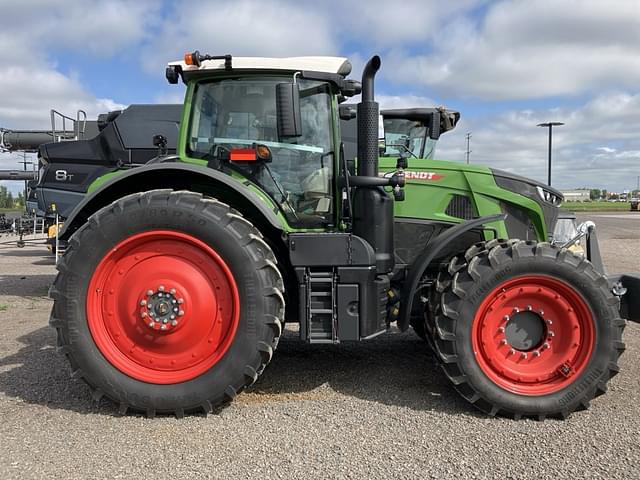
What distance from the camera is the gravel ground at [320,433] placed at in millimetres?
2893

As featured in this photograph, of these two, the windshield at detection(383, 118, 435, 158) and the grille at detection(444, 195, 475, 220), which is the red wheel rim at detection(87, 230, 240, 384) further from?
the windshield at detection(383, 118, 435, 158)

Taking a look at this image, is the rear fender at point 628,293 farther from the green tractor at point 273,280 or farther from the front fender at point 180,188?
the front fender at point 180,188

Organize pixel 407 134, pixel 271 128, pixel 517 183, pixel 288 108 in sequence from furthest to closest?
pixel 407 134
pixel 517 183
pixel 271 128
pixel 288 108

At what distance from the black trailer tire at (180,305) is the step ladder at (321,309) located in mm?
238

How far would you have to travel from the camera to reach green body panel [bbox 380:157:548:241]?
14.0ft

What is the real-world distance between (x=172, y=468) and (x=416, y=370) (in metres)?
2.33

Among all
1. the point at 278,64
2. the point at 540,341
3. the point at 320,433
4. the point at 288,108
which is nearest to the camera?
the point at 320,433

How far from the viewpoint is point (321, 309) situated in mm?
3689

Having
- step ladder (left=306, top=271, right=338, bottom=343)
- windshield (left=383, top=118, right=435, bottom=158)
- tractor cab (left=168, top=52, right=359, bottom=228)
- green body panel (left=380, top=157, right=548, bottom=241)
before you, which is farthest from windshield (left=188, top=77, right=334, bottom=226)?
windshield (left=383, top=118, right=435, bottom=158)

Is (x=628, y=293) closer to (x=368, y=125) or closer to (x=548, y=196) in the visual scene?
(x=548, y=196)

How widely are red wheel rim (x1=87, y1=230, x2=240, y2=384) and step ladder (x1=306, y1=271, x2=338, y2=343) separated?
1.70 feet

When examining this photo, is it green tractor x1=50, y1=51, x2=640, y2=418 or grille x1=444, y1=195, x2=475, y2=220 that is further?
grille x1=444, y1=195, x2=475, y2=220

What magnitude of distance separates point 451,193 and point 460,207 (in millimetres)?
137

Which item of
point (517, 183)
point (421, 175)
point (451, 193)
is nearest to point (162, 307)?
point (421, 175)
